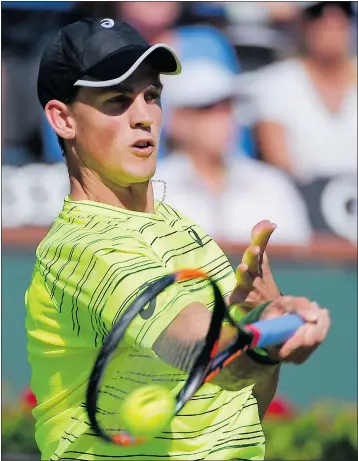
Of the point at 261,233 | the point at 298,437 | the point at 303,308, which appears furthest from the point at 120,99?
the point at 298,437

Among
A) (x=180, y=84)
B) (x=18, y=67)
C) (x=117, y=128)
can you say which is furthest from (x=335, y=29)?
(x=117, y=128)

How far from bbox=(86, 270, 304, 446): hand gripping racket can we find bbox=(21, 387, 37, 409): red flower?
4.58 metres

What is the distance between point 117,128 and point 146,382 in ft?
2.66

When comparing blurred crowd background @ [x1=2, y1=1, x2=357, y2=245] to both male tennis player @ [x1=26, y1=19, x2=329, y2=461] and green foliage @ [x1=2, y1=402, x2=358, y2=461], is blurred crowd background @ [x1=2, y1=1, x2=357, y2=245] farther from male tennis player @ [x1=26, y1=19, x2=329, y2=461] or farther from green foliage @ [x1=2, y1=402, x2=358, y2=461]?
male tennis player @ [x1=26, y1=19, x2=329, y2=461]

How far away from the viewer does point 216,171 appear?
7.49m

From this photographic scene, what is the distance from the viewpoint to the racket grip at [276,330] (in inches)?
104

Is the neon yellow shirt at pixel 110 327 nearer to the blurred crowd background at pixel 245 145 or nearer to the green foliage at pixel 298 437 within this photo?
the green foliage at pixel 298 437

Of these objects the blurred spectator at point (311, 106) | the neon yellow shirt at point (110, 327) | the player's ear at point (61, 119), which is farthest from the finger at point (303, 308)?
the blurred spectator at point (311, 106)

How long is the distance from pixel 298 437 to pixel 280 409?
484 mm

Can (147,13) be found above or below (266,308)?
above

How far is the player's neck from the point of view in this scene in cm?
330

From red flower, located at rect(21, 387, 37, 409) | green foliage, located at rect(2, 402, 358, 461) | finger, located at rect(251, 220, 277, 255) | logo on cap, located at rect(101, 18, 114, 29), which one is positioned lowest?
green foliage, located at rect(2, 402, 358, 461)

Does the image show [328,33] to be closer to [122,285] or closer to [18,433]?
[18,433]

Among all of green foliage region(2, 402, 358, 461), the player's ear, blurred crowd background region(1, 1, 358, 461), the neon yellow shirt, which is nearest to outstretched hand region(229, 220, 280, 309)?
the neon yellow shirt
